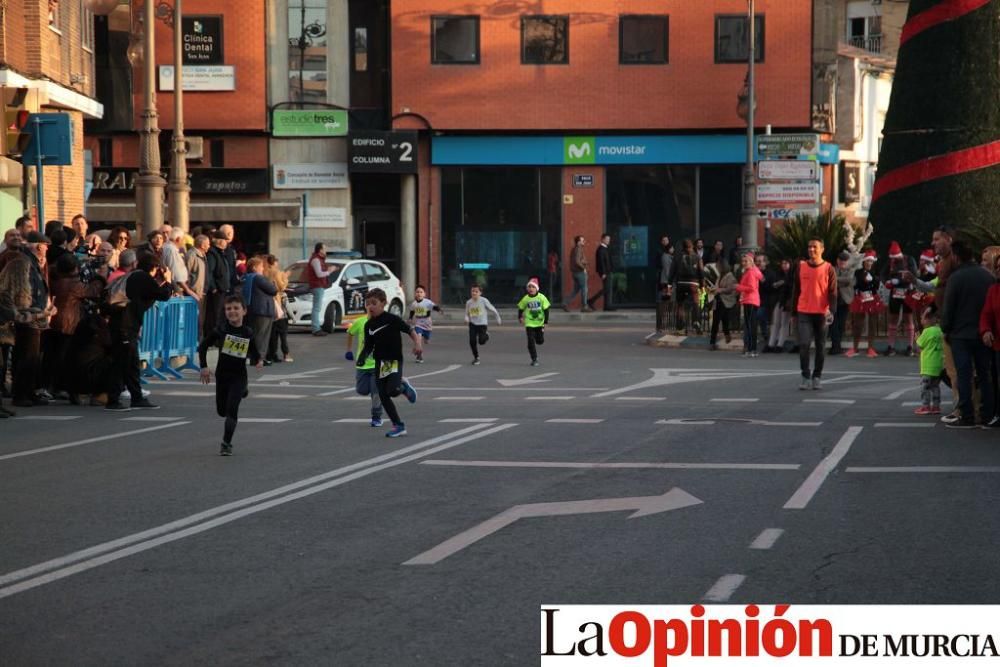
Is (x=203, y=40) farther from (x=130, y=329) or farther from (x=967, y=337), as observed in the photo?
(x=967, y=337)

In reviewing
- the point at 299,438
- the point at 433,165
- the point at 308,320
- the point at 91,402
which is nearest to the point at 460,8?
the point at 433,165

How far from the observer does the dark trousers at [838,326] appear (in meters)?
28.9

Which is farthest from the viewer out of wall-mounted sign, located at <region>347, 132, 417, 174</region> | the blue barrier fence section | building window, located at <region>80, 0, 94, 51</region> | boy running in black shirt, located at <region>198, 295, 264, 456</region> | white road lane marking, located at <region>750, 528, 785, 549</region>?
wall-mounted sign, located at <region>347, 132, 417, 174</region>

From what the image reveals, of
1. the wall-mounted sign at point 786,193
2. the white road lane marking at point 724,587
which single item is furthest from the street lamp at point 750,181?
the white road lane marking at point 724,587

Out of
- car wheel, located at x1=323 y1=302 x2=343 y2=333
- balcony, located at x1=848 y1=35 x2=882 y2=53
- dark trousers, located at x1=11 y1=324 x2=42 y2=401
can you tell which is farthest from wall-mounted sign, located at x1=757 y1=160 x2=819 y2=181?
balcony, located at x1=848 y1=35 x2=882 y2=53

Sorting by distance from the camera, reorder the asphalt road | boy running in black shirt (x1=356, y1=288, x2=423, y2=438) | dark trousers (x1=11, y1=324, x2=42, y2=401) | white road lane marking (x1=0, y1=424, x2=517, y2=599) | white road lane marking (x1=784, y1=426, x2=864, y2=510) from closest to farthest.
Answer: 1. the asphalt road
2. white road lane marking (x1=0, y1=424, x2=517, y2=599)
3. white road lane marking (x1=784, y1=426, x2=864, y2=510)
4. boy running in black shirt (x1=356, y1=288, x2=423, y2=438)
5. dark trousers (x1=11, y1=324, x2=42, y2=401)

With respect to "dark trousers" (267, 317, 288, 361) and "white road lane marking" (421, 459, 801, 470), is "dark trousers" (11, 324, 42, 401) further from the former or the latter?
"dark trousers" (267, 317, 288, 361)

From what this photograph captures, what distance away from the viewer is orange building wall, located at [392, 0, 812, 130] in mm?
44094

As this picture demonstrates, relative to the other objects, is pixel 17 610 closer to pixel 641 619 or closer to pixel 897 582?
pixel 641 619

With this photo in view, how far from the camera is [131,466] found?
13281 mm

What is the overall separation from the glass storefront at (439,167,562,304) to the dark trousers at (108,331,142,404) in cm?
2592

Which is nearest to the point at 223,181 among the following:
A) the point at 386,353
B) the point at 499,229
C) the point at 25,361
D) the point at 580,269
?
the point at 499,229

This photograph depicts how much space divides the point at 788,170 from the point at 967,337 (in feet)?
62.5

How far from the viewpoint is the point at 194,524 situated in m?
10.2
